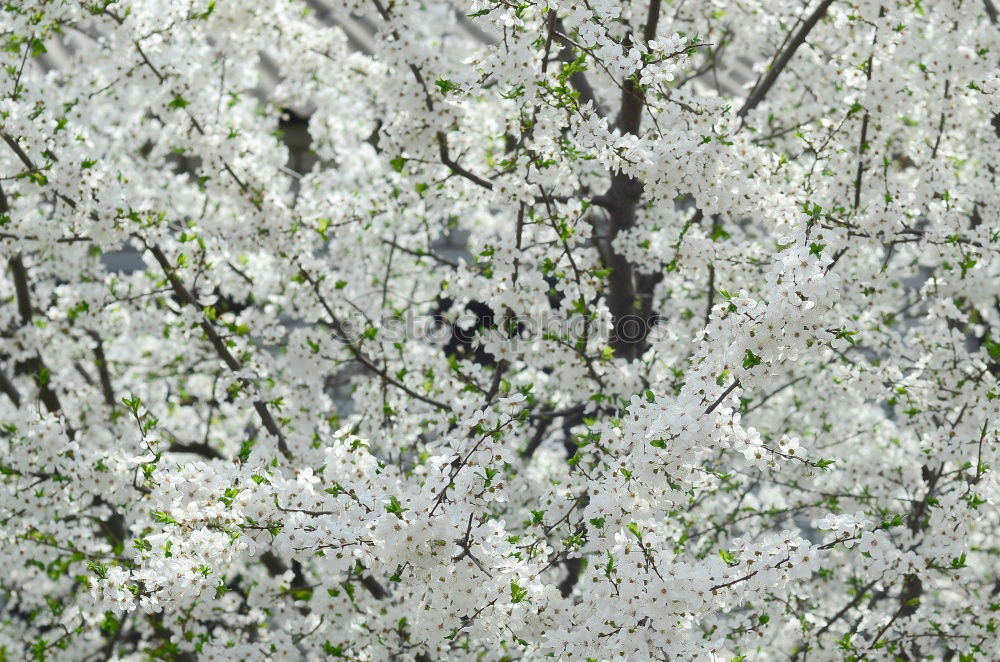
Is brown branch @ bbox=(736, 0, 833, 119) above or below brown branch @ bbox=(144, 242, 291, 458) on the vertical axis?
above

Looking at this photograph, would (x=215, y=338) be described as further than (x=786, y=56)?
No

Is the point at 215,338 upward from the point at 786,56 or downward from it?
downward

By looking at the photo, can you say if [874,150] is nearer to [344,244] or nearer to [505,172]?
[505,172]

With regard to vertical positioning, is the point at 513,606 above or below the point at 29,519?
below

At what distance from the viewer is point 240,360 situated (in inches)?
218

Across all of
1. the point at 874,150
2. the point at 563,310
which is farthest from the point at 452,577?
the point at 874,150

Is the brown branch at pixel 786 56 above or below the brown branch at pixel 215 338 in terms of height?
above

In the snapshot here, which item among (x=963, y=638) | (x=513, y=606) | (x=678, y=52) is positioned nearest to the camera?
(x=513, y=606)

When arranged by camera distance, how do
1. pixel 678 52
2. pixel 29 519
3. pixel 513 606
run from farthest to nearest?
pixel 29 519
pixel 678 52
pixel 513 606

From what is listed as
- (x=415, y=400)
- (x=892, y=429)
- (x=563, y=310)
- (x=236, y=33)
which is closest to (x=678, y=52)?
(x=563, y=310)

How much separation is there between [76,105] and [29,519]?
8.14ft

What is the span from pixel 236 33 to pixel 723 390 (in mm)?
4734

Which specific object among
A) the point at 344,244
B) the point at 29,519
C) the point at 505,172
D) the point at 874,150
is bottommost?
the point at 29,519

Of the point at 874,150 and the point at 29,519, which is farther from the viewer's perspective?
the point at 29,519
